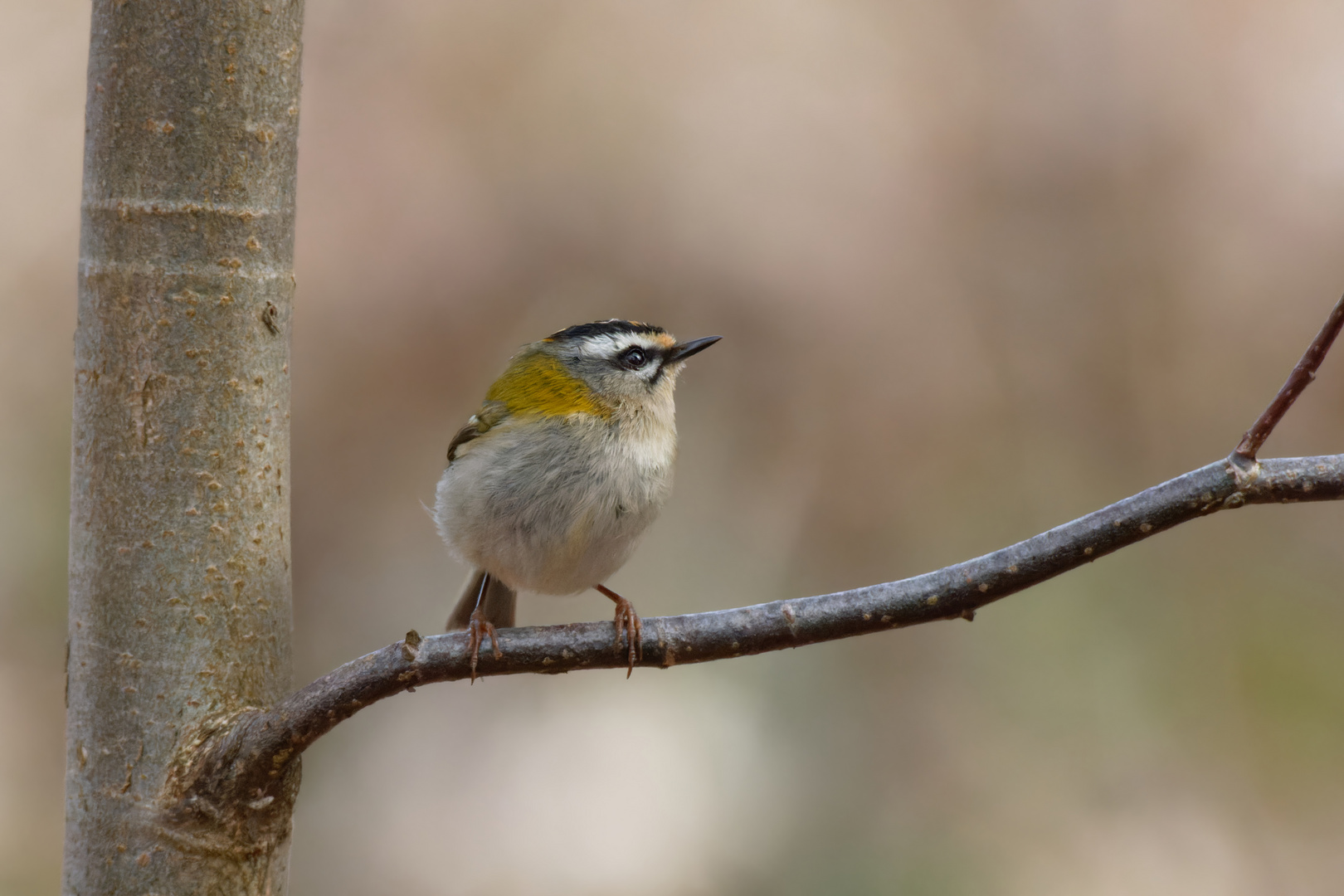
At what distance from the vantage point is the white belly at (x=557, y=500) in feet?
6.61

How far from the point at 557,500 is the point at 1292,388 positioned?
1248mm

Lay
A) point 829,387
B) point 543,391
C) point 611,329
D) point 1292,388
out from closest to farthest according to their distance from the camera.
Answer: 1. point 1292,388
2. point 543,391
3. point 611,329
4. point 829,387

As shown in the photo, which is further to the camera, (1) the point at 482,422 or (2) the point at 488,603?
(2) the point at 488,603

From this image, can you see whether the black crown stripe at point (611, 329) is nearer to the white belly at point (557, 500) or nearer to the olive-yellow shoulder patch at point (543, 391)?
the olive-yellow shoulder patch at point (543, 391)

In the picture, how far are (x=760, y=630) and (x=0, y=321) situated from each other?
2.95 m

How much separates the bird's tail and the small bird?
31cm

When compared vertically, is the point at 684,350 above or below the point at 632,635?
above

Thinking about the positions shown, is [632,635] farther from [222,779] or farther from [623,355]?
[623,355]

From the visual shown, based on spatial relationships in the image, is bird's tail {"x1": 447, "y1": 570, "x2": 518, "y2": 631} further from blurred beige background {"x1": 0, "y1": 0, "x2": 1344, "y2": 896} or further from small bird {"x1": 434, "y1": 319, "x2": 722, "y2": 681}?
blurred beige background {"x1": 0, "y1": 0, "x2": 1344, "y2": 896}

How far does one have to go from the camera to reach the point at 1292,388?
1188 mm

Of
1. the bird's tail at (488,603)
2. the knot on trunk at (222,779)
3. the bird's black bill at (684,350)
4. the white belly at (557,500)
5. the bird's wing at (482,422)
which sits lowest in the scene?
the knot on trunk at (222,779)

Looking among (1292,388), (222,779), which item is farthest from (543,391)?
(1292,388)

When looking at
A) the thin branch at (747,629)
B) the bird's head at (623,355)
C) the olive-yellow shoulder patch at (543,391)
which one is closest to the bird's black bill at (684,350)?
the bird's head at (623,355)

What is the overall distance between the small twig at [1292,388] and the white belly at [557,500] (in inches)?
42.7
